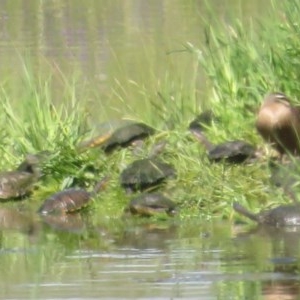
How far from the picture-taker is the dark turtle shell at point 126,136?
900cm

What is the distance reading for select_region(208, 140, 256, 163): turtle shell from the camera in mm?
8266

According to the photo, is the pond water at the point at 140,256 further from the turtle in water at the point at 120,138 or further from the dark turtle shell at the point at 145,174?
the turtle in water at the point at 120,138

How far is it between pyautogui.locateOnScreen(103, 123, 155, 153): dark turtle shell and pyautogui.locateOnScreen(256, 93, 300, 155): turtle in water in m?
1.00

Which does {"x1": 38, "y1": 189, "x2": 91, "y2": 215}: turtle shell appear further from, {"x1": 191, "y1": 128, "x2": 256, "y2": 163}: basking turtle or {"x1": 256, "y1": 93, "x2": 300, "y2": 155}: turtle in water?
{"x1": 256, "y1": 93, "x2": 300, "y2": 155}: turtle in water

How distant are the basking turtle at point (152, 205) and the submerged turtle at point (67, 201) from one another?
0.40m

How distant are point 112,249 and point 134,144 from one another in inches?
85.7

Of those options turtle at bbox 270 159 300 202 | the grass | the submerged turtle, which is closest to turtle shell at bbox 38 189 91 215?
the submerged turtle

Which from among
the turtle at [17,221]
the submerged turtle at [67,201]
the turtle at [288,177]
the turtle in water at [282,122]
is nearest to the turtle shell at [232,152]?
the turtle in water at [282,122]

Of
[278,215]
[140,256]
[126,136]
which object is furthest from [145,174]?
[140,256]

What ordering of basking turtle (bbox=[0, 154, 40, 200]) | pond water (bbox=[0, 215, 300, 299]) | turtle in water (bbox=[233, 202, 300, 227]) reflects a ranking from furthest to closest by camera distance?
basking turtle (bbox=[0, 154, 40, 200])
turtle in water (bbox=[233, 202, 300, 227])
pond water (bbox=[0, 215, 300, 299])

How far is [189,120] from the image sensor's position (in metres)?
9.21

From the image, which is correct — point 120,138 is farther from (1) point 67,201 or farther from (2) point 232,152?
(2) point 232,152

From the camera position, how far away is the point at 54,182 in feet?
29.5

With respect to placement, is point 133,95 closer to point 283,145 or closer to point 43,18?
point 283,145
